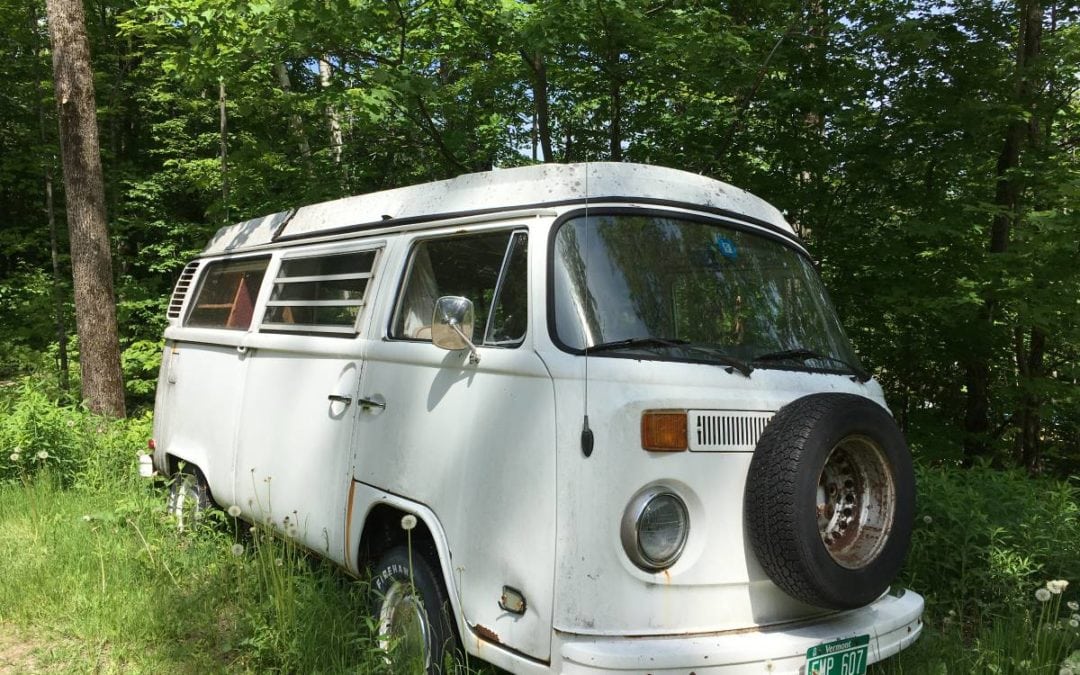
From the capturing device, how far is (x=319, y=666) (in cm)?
335

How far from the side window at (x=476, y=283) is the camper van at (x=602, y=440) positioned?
12 mm

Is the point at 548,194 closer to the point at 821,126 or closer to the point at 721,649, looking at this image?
the point at 721,649

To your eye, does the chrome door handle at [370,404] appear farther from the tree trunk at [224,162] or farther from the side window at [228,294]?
the tree trunk at [224,162]

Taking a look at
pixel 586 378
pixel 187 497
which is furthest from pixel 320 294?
pixel 586 378

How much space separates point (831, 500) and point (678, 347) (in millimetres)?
878

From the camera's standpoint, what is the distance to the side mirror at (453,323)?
2.87 metres

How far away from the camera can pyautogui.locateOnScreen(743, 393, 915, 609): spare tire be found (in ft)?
8.53

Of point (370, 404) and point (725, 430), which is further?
point (370, 404)

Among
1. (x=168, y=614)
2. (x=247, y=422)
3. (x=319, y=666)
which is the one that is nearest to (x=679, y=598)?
(x=319, y=666)

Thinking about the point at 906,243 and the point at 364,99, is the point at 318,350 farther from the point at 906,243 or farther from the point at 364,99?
the point at 906,243

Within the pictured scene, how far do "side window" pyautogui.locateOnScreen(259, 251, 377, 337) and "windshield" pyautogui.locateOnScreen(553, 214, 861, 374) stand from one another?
4.81ft

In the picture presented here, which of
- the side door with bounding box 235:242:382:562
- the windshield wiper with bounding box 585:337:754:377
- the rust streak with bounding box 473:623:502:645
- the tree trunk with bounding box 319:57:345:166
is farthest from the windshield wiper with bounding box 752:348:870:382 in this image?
the tree trunk with bounding box 319:57:345:166

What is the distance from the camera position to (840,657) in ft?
8.80

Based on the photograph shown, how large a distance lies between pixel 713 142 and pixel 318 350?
19.7 feet
